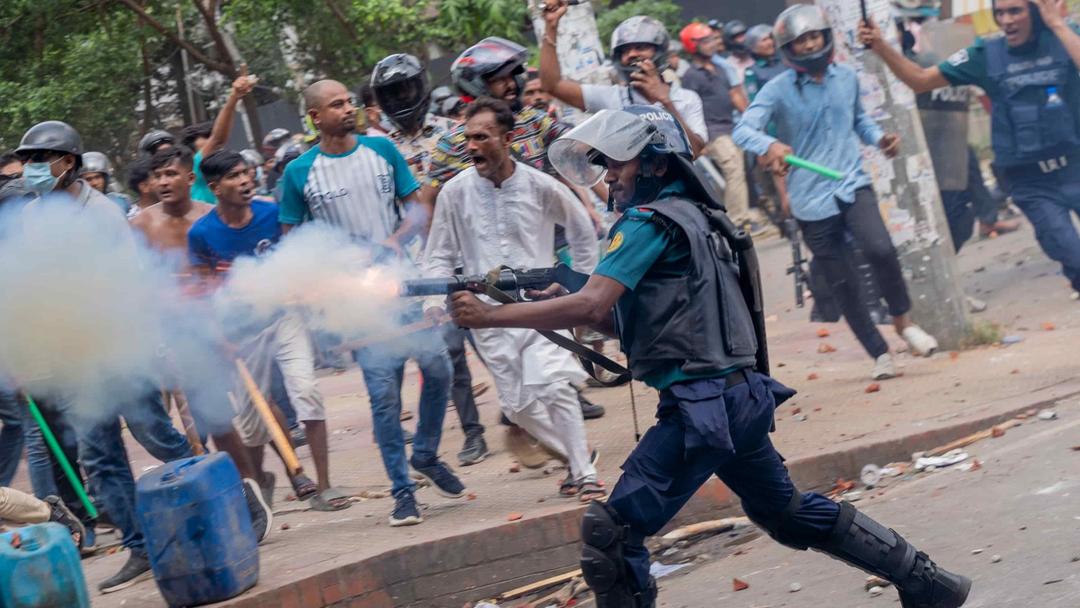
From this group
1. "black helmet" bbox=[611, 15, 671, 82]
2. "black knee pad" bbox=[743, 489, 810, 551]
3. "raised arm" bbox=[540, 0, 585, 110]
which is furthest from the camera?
"black helmet" bbox=[611, 15, 671, 82]

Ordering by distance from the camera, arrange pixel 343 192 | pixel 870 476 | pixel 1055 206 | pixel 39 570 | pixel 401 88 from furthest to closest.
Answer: pixel 1055 206, pixel 401 88, pixel 870 476, pixel 343 192, pixel 39 570

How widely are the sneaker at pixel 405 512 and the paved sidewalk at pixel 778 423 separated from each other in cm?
5

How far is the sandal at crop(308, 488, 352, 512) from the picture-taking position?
6902 millimetres

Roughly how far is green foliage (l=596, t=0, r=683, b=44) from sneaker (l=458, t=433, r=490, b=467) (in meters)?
8.68

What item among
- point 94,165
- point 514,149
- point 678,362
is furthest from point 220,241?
point 94,165

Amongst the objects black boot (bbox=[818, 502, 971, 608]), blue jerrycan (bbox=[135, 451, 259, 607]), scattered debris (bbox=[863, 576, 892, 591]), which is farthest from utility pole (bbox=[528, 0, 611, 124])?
black boot (bbox=[818, 502, 971, 608])

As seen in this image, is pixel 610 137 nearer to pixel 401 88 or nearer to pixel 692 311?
pixel 692 311

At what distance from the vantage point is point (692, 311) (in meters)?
4.30

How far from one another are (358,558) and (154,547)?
0.82 m

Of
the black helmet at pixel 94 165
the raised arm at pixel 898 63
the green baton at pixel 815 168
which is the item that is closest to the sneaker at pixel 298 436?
the black helmet at pixel 94 165

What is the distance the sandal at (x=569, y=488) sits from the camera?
638cm

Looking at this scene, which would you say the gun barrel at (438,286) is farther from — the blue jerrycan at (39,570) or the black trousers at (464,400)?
the black trousers at (464,400)

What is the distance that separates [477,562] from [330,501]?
117cm

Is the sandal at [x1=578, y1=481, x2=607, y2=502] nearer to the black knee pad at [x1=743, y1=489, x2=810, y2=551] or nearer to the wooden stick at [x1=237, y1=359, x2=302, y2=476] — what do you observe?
the wooden stick at [x1=237, y1=359, x2=302, y2=476]
